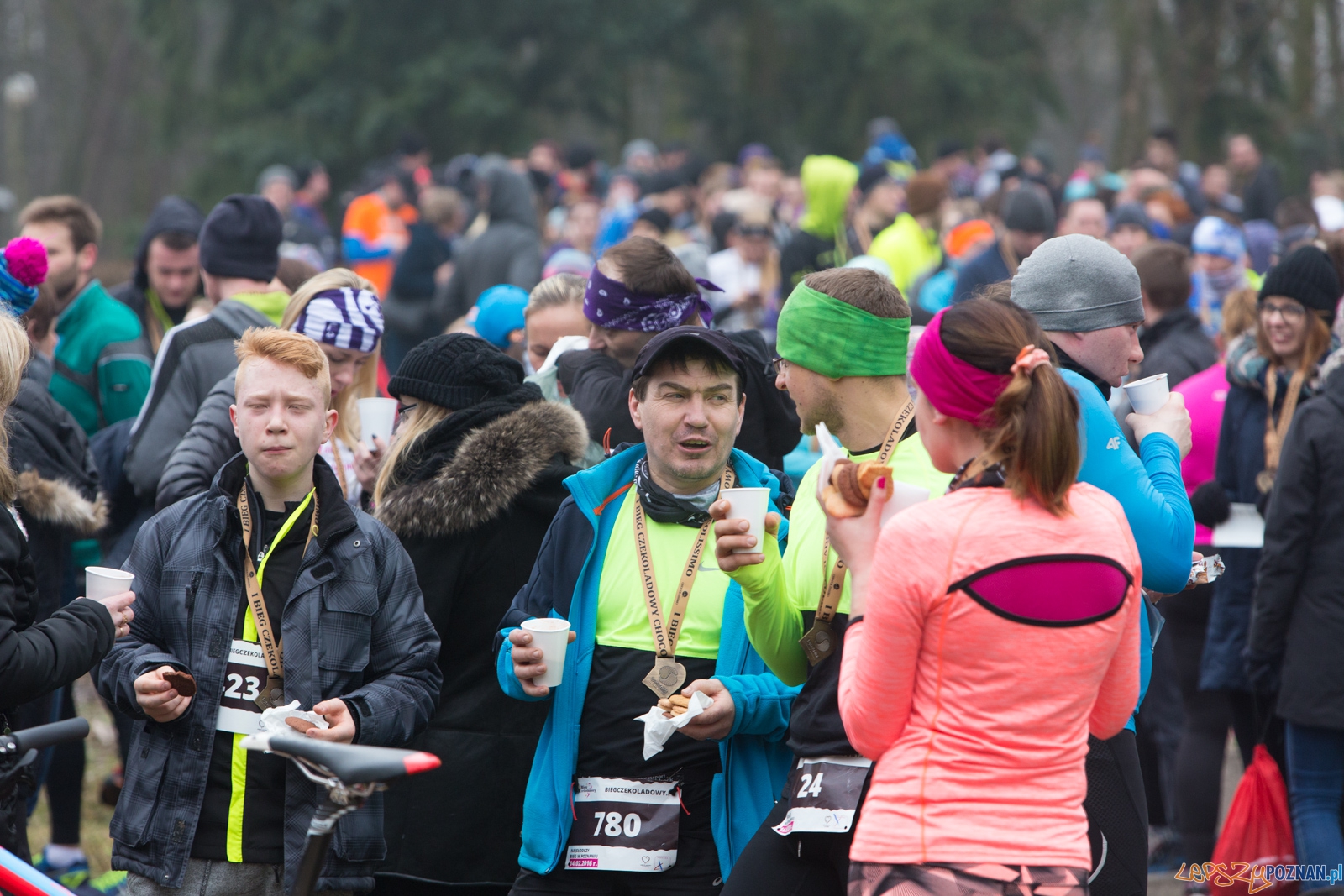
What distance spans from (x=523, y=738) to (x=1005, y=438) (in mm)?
1966

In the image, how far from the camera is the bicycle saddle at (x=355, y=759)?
2.63 m

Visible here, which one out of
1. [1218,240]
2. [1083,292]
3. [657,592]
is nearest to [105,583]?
[657,592]

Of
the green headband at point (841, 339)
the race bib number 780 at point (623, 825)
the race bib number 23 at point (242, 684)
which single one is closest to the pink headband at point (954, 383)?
the green headband at point (841, 339)

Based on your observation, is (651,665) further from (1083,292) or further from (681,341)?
(1083,292)

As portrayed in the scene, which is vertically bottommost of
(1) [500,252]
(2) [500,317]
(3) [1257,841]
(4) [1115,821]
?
(3) [1257,841]

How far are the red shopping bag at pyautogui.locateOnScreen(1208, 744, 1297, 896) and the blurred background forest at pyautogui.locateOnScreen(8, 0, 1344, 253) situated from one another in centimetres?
2048

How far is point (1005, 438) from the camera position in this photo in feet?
8.56

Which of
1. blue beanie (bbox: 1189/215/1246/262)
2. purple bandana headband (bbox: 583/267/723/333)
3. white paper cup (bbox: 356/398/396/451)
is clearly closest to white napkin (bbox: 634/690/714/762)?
white paper cup (bbox: 356/398/396/451)

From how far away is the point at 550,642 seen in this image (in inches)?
134

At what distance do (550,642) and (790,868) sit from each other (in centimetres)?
76

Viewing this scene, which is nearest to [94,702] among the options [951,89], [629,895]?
[629,895]

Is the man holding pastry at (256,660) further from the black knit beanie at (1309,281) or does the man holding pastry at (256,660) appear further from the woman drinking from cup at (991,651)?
the black knit beanie at (1309,281)

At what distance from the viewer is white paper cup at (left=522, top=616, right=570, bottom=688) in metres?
3.41

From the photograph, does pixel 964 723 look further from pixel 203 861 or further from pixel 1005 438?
pixel 203 861
